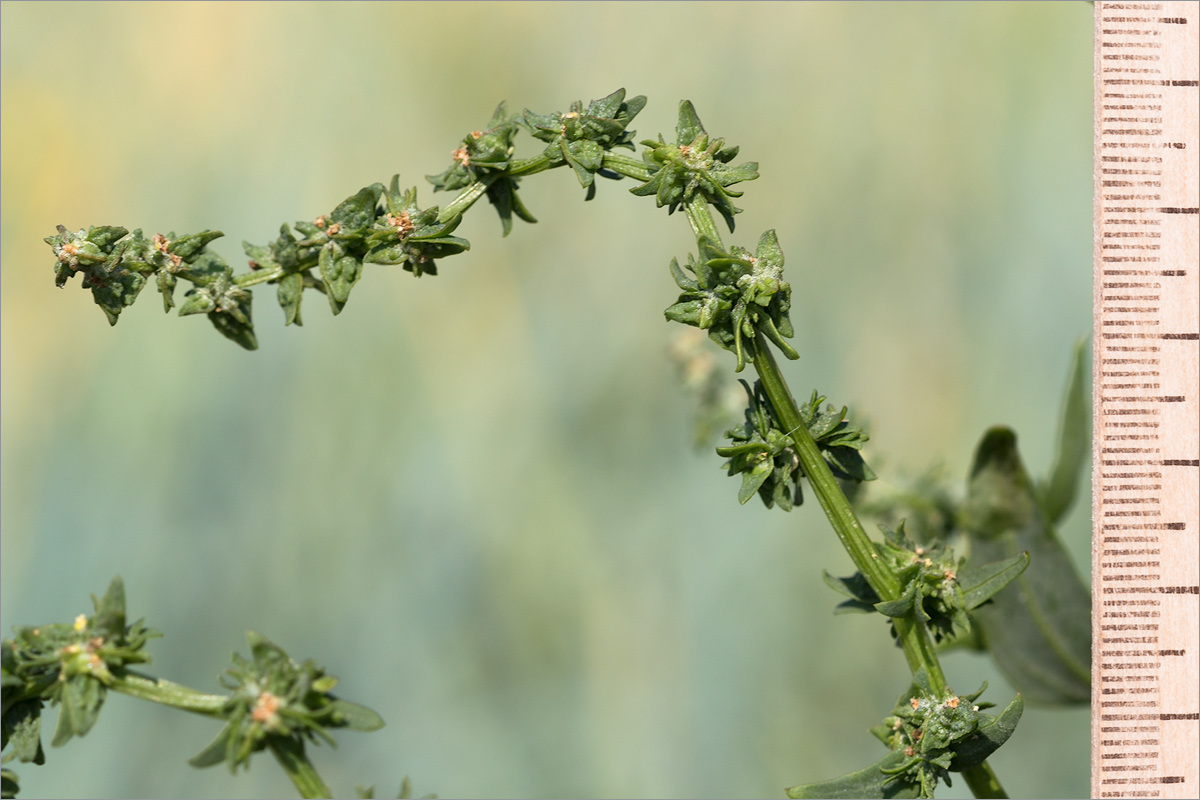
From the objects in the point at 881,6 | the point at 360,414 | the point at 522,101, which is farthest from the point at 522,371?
the point at 881,6

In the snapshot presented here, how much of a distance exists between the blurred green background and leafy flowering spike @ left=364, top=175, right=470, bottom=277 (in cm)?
67

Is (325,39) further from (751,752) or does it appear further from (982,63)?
(751,752)

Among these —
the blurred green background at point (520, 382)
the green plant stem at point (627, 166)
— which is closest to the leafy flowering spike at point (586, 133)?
the green plant stem at point (627, 166)

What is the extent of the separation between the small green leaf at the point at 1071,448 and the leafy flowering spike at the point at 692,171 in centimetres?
32

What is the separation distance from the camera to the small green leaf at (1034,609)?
618mm

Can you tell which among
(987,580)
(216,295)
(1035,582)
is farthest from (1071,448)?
(216,295)

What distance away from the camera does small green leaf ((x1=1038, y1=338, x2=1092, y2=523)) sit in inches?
24.4

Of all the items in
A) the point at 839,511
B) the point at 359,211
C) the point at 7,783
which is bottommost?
the point at 7,783

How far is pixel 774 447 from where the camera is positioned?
0.37m

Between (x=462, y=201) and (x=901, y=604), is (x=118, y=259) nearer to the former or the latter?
(x=462, y=201)

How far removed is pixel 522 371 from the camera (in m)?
1.10

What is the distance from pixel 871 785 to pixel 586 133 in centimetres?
25

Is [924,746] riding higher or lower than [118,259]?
lower

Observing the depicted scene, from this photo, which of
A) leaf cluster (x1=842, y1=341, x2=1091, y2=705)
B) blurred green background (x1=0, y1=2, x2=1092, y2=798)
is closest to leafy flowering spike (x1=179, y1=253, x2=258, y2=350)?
leaf cluster (x1=842, y1=341, x2=1091, y2=705)
